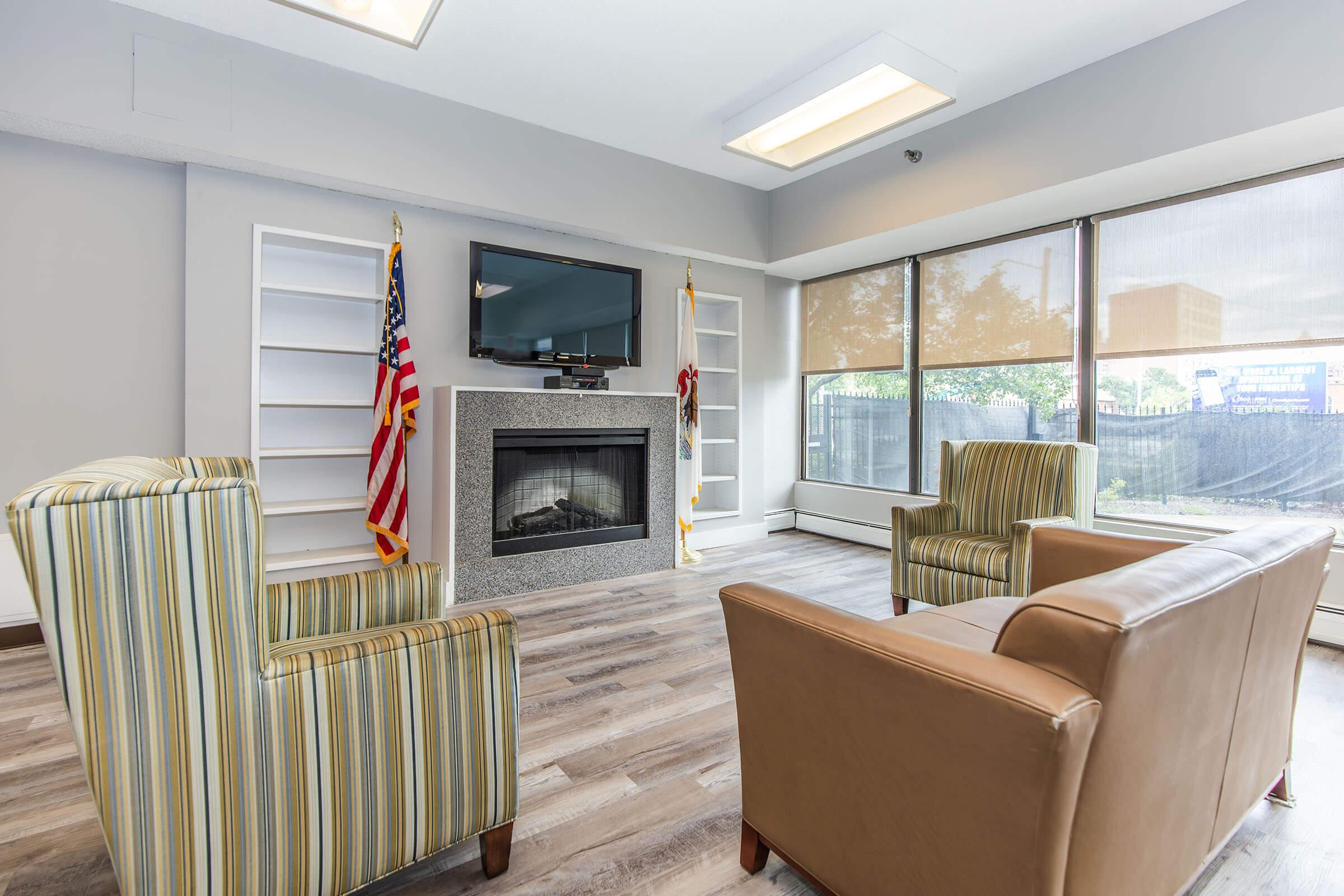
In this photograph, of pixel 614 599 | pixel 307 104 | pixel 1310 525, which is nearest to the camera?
pixel 1310 525

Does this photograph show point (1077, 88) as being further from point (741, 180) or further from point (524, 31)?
point (524, 31)

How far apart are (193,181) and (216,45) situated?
649 millimetres

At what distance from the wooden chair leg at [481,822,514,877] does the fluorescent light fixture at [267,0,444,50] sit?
8.92 feet

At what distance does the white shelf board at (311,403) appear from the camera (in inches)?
132

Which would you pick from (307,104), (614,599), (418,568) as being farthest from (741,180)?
(418,568)

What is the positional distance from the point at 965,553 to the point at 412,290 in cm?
340

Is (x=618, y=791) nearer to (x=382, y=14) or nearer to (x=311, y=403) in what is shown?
(x=311, y=403)

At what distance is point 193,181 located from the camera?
321 centimetres

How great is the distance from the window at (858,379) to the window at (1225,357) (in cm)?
145

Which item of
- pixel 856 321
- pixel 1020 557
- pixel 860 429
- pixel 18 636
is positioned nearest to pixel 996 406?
pixel 860 429

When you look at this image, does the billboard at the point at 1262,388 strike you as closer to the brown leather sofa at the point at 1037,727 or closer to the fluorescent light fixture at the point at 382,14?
the brown leather sofa at the point at 1037,727

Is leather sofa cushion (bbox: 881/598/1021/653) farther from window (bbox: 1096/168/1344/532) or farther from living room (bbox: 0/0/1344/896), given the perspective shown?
window (bbox: 1096/168/1344/532)

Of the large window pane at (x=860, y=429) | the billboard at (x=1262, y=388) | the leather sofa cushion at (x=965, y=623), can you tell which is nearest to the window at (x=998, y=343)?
the large window pane at (x=860, y=429)

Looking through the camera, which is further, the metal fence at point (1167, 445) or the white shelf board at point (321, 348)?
the white shelf board at point (321, 348)
